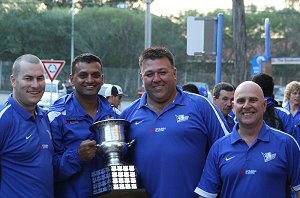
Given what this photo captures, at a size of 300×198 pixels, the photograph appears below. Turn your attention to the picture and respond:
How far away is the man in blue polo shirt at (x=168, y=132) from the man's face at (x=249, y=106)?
349mm

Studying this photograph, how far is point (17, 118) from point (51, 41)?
5120cm

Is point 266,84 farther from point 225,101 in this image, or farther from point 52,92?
point 52,92

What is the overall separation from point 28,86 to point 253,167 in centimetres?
201

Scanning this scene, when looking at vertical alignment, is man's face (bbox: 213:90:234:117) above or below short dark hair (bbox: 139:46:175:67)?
below

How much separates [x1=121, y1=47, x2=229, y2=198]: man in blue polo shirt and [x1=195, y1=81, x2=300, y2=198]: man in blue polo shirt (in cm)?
18

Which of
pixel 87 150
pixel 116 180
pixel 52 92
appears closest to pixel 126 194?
pixel 116 180

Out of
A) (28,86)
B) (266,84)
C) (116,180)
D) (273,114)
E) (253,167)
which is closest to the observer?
(253,167)

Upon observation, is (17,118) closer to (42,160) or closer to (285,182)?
(42,160)

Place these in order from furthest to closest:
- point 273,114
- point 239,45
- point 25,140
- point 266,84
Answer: point 239,45, point 266,84, point 273,114, point 25,140

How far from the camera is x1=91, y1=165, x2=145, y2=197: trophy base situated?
529 cm

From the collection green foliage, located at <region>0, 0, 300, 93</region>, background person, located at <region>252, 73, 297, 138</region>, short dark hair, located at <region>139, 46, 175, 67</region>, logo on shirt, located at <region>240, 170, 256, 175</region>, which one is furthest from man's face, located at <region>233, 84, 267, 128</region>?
green foliage, located at <region>0, 0, 300, 93</region>

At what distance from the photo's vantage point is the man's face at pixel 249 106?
530 centimetres

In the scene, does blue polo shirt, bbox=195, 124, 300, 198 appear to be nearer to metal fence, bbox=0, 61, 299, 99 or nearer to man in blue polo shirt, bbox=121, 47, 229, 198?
man in blue polo shirt, bbox=121, 47, 229, 198

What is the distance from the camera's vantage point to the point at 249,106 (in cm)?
529
